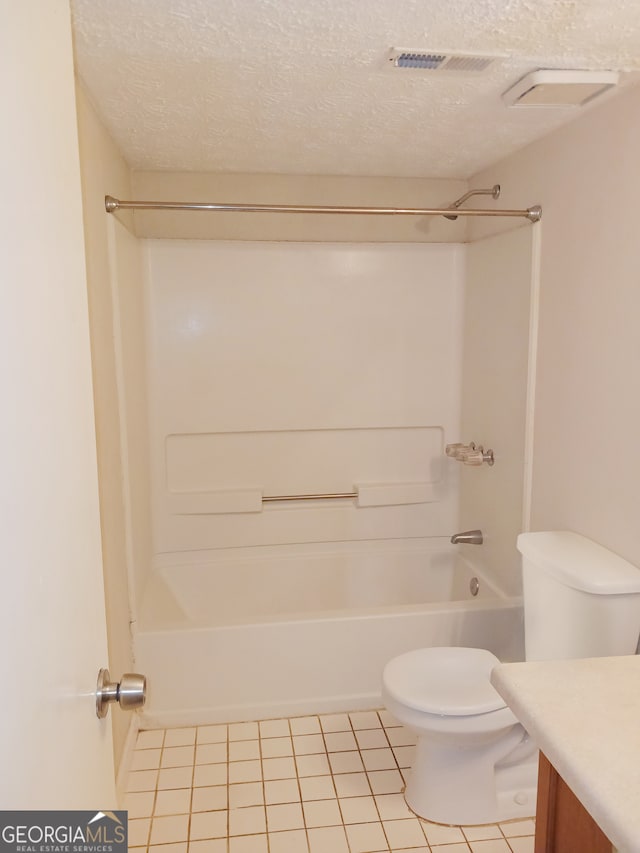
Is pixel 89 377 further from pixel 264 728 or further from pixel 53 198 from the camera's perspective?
pixel 264 728

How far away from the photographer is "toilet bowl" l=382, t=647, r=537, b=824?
189 cm

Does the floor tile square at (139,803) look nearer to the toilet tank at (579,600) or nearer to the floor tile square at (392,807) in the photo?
the floor tile square at (392,807)

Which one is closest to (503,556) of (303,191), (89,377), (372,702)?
(372,702)

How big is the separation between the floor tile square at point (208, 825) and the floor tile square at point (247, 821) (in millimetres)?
24

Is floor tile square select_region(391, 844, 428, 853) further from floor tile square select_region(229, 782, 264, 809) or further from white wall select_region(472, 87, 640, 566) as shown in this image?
white wall select_region(472, 87, 640, 566)

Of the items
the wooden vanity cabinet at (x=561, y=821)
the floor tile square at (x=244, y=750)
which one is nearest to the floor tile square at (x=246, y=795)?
the floor tile square at (x=244, y=750)

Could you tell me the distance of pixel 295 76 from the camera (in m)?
1.72

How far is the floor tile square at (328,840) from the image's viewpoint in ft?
6.16

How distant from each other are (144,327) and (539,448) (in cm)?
176

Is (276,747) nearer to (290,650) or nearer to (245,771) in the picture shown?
(245,771)

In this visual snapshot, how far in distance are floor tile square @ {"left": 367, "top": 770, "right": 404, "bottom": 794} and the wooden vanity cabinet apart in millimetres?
975

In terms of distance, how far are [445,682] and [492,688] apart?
14 cm

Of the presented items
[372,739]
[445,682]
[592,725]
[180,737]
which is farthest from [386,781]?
[592,725]

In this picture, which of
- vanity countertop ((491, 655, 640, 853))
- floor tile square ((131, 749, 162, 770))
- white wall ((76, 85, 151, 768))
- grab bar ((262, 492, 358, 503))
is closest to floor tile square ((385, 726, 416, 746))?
floor tile square ((131, 749, 162, 770))
